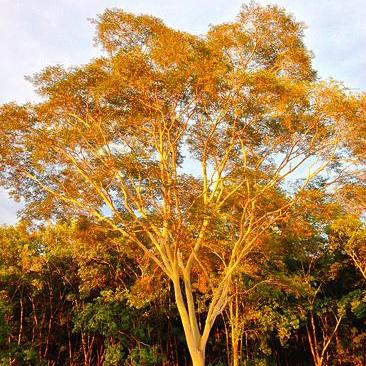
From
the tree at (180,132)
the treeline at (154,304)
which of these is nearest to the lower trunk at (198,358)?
the tree at (180,132)

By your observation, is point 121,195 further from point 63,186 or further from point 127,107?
point 127,107

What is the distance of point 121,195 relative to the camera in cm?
1080

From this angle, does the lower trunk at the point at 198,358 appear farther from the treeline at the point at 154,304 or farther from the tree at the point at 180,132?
the treeline at the point at 154,304

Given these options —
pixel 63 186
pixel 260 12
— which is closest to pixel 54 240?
pixel 63 186

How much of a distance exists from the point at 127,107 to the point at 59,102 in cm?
149

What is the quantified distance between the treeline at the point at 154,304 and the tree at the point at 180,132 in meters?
2.08

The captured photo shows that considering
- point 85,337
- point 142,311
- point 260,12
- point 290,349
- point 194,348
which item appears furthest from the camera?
point 290,349

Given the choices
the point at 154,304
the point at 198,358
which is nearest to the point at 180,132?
the point at 198,358

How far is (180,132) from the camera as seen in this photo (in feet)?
33.1

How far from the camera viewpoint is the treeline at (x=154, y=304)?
13.5m

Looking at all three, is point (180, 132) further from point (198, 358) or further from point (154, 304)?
point (154, 304)

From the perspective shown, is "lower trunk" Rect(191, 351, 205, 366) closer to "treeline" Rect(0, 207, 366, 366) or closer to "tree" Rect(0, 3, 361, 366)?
"tree" Rect(0, 3, 361, 366)


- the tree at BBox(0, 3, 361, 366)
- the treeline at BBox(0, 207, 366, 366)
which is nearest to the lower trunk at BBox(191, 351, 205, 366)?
the tree at BBox(0, 3, 361, 366)

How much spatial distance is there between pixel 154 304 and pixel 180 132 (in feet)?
24.7
